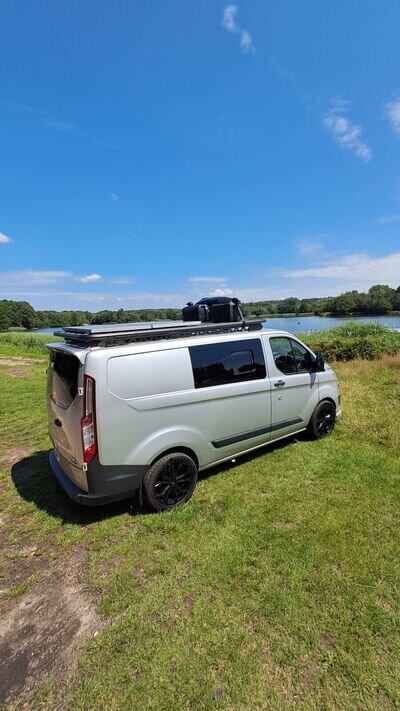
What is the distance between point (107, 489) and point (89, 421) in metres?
0.71

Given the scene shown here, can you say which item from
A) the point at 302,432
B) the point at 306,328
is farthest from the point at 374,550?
the point at 306,328

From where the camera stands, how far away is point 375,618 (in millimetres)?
2156

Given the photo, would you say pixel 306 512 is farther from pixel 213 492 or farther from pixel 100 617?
pixel 100 617

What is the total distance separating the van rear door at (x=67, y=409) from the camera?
3004mm

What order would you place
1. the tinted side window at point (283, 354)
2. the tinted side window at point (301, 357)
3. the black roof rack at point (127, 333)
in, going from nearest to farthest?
1. the black roof rack at point (127, 333)
2. the tinted side window at point (283, 354)
3. the tinted side window at point (301, 357)

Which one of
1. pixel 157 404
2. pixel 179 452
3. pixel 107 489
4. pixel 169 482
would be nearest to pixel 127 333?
pixel 157 404

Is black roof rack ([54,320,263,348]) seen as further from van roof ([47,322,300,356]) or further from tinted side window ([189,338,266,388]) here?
tinted side window ([189,338,266,388])

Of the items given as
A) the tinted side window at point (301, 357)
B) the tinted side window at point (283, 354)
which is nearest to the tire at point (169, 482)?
the tinted side window at point (283, 354)

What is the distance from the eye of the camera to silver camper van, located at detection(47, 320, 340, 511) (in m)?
2.99

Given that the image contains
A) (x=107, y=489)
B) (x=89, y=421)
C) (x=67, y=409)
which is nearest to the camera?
(x=89, y=421)

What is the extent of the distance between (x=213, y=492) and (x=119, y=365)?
1.99 m

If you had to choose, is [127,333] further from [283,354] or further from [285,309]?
[285,309]

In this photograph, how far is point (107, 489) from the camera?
3.07 metres

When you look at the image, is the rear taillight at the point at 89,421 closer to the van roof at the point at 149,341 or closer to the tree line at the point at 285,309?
the van roof at the point at 149,341
